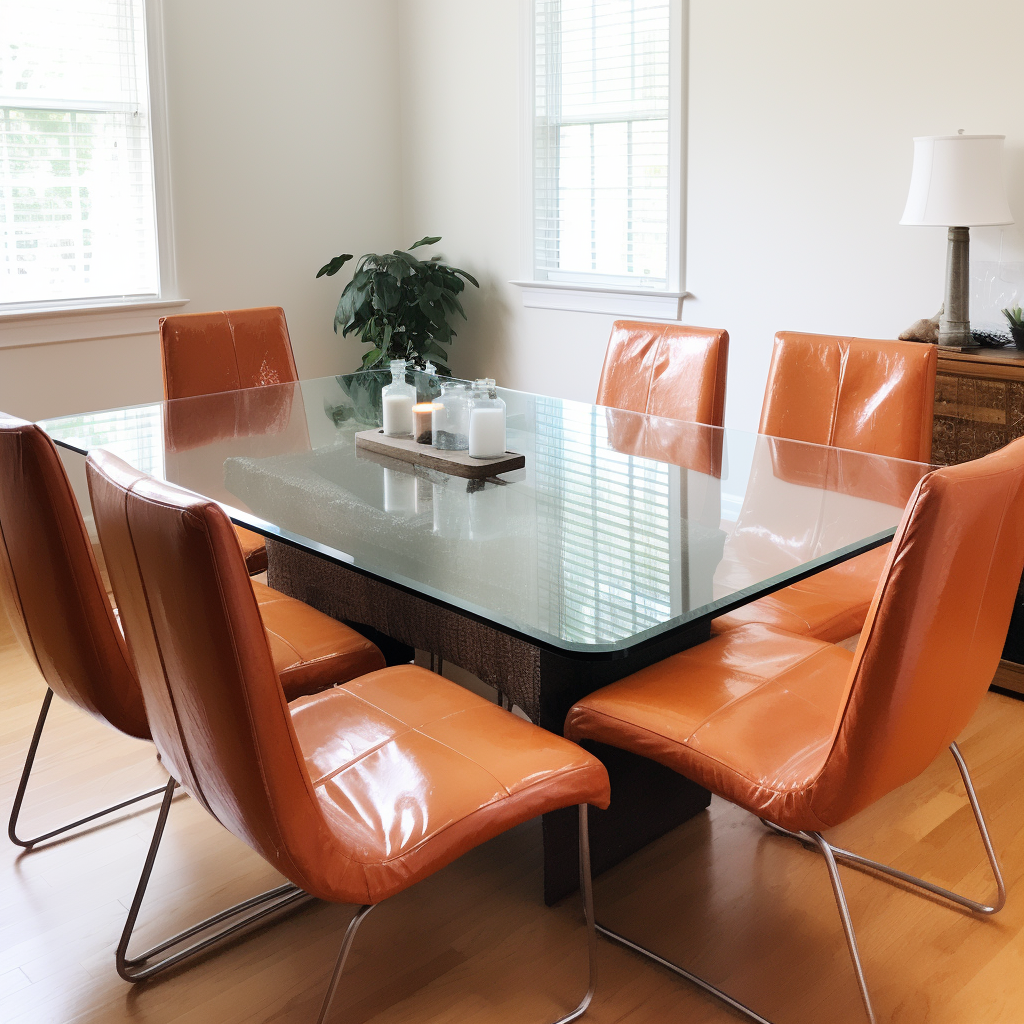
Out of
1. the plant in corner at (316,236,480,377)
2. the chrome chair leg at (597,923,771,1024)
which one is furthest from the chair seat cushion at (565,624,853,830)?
the plant in corner at (316,236,480,377)

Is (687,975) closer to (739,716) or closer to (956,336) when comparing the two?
(739,716)

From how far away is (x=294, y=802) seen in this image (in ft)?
4.21

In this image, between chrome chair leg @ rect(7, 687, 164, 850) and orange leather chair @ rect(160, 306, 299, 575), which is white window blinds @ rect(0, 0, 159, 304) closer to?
orange leather chair @ rect(160, 306, 299, 575)

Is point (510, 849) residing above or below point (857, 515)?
below

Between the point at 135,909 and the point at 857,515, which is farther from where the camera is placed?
the point at 857,515

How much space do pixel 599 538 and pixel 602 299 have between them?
8.60ft

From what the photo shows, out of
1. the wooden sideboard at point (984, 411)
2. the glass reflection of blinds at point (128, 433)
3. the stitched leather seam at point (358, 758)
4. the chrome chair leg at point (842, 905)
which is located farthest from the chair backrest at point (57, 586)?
the wooden sideboard at point (984, 411)

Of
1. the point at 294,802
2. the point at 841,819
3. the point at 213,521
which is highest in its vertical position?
the point at 213,521

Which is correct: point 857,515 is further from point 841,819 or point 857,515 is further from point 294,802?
point 294,802

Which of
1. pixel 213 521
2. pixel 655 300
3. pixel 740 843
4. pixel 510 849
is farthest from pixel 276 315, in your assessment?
pixel 213 521

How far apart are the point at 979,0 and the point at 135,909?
3.10 m

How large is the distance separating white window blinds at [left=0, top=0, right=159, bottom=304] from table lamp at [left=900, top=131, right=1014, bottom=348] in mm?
2741

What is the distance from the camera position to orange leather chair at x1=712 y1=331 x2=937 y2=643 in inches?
83.9

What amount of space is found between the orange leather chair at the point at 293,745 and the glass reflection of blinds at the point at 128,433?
0.90 meters
